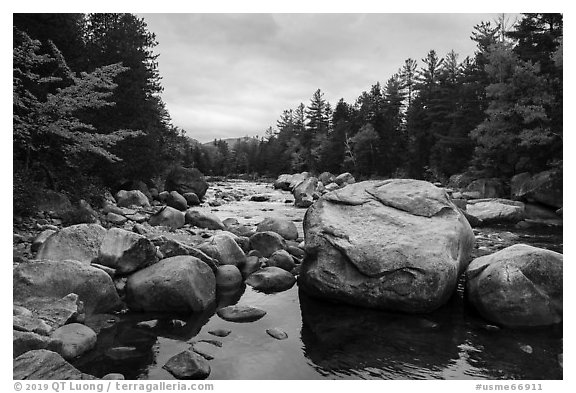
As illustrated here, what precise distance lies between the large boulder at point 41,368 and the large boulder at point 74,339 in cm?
61

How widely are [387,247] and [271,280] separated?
2.34 metres

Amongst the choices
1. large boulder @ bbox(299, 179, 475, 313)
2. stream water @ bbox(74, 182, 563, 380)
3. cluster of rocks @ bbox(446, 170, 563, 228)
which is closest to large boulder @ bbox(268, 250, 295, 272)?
large boulder @ bbox(299, 179, 475, 313)

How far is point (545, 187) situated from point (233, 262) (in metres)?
15.0

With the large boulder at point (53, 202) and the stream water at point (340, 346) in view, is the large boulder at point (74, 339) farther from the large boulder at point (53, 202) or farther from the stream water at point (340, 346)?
the large boulder at point (53, 202)

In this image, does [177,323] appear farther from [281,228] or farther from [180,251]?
[281,228]

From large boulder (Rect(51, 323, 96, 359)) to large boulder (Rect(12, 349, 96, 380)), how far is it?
61 centimetres

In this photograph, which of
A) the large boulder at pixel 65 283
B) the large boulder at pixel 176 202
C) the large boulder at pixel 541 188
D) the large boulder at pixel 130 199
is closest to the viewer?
the large boulder at pixel 65 283

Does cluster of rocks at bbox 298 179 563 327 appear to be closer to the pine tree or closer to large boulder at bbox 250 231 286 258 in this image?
large boulder at bbox 250 231 286 258

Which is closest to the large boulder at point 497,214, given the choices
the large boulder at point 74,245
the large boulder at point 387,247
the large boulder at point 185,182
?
the large boulder at point 387,247

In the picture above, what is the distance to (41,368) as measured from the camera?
3361mm

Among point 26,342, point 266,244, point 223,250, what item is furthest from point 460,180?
point 26,342

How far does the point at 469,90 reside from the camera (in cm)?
3009

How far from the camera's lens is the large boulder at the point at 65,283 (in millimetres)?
4914

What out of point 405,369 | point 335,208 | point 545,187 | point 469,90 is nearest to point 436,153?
point 469,90
